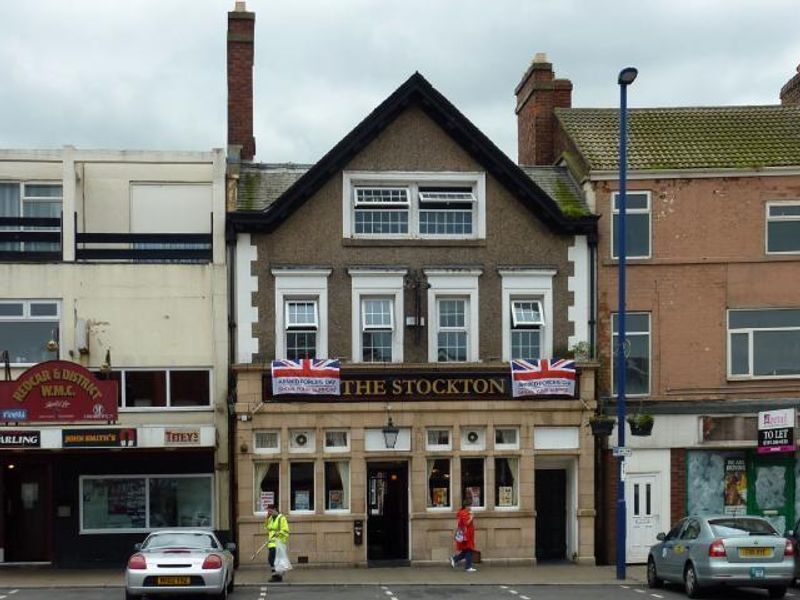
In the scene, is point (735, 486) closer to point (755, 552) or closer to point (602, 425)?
point (602, 425)

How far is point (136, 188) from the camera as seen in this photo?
100 ft

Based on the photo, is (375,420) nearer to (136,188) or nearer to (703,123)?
(136,188)

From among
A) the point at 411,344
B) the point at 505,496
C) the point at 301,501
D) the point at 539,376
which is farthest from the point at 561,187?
the point at 301,501

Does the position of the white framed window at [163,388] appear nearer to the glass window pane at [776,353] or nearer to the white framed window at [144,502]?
the white framed window at [144,502]

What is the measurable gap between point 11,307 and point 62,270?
144cm

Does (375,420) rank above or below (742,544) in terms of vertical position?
above

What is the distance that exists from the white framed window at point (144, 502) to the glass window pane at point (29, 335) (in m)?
3.18

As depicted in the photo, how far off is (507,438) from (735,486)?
576cm

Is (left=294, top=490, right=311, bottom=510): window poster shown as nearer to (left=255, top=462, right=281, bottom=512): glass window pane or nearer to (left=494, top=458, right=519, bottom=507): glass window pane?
(left=255, top=462, right=281, bottom=512): glass window pane

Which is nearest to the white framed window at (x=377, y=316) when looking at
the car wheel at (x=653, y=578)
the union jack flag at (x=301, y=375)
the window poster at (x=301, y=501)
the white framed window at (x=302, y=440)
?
the union jack flag at (x=301, y=375)

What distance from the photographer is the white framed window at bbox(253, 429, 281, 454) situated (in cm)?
2873

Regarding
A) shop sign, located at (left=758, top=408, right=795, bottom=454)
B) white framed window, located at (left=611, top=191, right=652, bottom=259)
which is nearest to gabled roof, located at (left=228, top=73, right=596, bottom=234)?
white framed window, located at (left=611, top=191, right=652, bottom=259)

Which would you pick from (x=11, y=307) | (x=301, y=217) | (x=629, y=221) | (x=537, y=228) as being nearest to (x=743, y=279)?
(x=629, y=221)

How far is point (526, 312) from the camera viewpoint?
30047mm
